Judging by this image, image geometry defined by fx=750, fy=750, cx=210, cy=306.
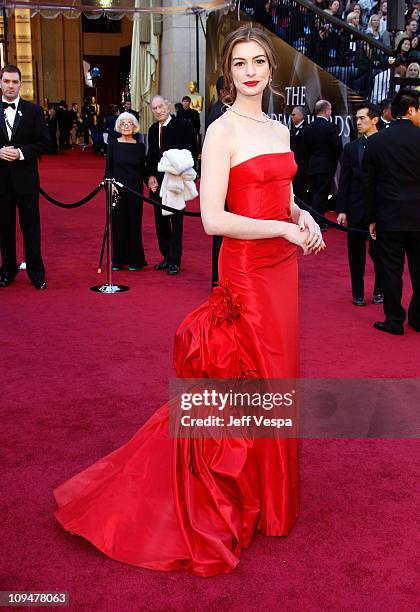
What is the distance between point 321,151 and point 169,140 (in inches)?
129

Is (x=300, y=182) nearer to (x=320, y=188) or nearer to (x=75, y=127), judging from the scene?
(x=320, y=188)

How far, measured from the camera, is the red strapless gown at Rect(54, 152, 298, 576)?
2.60 metres

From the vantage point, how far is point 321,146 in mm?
9922

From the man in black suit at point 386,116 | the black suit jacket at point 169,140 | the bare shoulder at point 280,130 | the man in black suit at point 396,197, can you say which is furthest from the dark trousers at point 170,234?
the bare shoulder at point 280,130

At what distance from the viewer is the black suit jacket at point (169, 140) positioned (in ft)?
24.1

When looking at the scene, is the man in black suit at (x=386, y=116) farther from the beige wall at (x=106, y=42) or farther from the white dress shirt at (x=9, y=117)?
the beige wall at (x=106, y=42)

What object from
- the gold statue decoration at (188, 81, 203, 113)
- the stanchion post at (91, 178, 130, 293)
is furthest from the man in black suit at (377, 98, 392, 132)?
the gold statue decoration at (188, 81, 203, 113)

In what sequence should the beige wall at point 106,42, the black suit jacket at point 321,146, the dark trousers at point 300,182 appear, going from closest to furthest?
1. the black suit jacket at point 321,146
2. the dark trousers at point 300,182
3. the beige wall at point 106,42

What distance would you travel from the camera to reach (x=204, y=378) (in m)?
2.75

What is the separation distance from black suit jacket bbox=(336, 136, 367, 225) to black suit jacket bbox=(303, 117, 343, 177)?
358cm

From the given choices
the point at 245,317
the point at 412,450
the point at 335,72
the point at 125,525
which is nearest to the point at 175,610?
the point at 125,525

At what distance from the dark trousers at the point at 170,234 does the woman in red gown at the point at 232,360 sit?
4579mm

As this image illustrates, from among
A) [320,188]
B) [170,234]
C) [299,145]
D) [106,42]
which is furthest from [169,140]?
[106,42]

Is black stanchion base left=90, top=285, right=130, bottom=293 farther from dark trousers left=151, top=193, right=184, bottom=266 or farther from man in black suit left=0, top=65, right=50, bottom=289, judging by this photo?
dark trousers left=151, top=193, right=184, bottom=266
